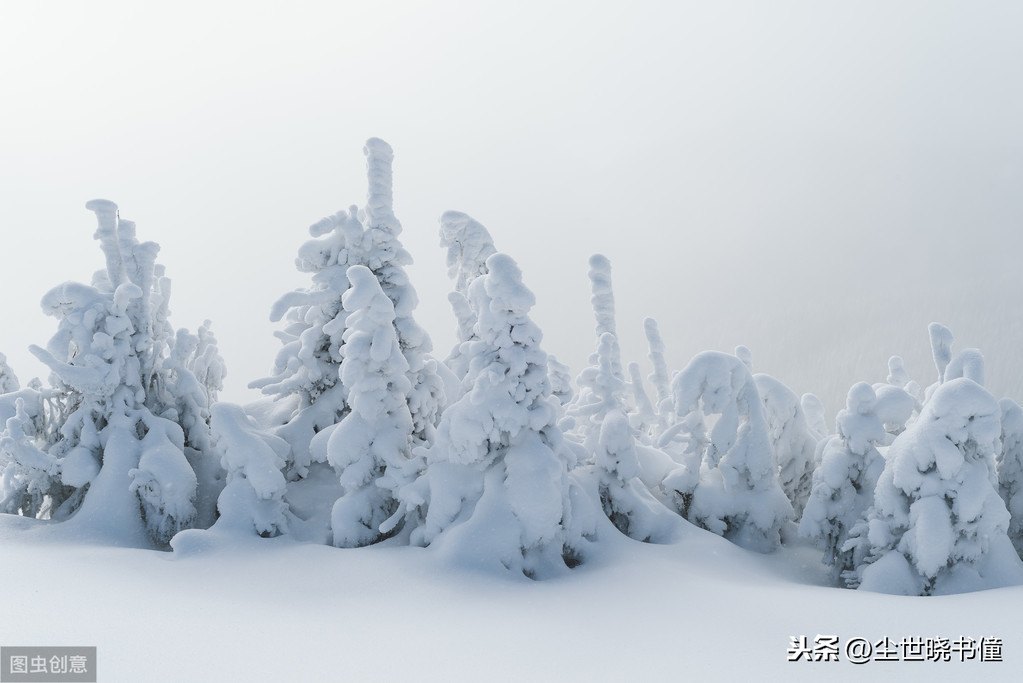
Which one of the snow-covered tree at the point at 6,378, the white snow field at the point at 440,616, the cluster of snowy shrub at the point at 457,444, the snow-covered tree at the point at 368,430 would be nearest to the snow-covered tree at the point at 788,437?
the cluster of snowy shrub at the point at 457,444

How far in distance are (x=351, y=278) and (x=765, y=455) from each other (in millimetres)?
10607

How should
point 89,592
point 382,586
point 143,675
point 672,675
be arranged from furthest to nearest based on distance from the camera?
point 382,586 < point 89,592 < point 672,675 < point 143,675

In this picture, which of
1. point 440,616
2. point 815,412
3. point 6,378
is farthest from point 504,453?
point 6,378

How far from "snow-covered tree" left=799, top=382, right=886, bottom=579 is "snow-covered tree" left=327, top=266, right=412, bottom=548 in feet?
30.4

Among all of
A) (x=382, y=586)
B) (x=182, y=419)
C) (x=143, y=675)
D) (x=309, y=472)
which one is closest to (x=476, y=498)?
(x=382, y=586)

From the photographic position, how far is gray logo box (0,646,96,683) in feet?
23.9

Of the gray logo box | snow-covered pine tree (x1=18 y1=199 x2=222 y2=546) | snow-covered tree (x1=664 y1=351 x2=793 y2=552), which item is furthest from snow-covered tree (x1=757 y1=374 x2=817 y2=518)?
the gray logo box

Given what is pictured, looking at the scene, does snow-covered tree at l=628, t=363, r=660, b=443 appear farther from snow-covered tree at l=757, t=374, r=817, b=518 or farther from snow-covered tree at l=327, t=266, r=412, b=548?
snow-covered tree at l=327, t=266, r=412, b=548

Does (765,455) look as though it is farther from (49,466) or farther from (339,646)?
(49,466)

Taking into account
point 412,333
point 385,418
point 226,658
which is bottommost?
point 226,658

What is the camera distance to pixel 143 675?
24.0 feet

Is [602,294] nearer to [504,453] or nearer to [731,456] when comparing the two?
[731,456]

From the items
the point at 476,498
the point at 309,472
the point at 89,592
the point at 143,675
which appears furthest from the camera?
the point at 309,472

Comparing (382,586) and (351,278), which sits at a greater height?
(351,278)
